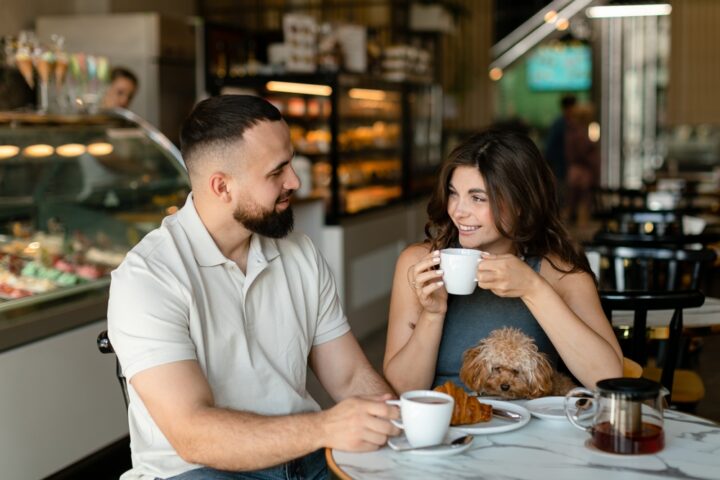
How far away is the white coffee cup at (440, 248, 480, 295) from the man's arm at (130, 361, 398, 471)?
360 millimetres

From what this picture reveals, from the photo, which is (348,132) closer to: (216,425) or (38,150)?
(38,150)

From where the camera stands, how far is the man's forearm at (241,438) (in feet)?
Result: 5.97

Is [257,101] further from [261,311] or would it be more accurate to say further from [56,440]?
[56,440]

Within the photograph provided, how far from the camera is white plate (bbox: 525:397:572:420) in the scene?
186 centimetres

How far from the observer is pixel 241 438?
1835 millimetres

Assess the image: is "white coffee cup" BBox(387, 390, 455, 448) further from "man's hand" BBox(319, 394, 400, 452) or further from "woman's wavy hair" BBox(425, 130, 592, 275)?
"woman's wavy hair" BBox(425, 130, 592, 275)

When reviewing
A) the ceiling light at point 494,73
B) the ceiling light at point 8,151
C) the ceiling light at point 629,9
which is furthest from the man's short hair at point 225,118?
the ceiling light at point 494,73

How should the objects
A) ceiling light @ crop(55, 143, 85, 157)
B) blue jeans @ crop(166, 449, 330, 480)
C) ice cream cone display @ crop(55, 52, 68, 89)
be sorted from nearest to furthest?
blue jeans @ crop(166, 449, 330, 480) → ceiling light @ crop(55, 143, 85, 157) → ice cream cone display @ crop(55, 52, 68, 89)

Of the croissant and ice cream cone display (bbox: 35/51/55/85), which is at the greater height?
ice cream cone display (bbox: 35/51/55/85)

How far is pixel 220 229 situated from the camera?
2.14m

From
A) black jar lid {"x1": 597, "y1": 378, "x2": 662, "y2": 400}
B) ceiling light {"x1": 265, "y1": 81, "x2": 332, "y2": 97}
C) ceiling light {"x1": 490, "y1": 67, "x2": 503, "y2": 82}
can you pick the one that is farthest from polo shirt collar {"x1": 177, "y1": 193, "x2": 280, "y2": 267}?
ceiling light {"x1": 490, "y1": 67, "x2": 503, "y2": 82}

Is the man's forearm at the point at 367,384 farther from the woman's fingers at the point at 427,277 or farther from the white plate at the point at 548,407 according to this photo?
the white plate at the point at 548,407

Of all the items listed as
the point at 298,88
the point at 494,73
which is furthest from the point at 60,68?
the point at 494,73

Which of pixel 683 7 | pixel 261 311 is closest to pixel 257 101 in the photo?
pixel 261 311
